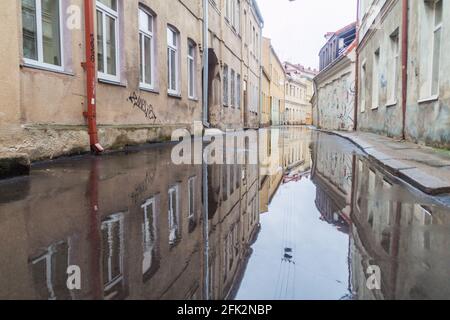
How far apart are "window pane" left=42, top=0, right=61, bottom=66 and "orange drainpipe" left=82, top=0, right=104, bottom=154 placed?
527mm

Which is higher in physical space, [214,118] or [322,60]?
[322,60]

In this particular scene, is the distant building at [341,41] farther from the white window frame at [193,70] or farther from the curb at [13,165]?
the curb at [13,165]

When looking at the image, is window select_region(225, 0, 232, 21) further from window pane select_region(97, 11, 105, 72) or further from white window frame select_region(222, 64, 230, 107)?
window pane select_region(97, 11, 105, 72)

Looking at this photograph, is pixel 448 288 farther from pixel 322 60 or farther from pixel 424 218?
pixel 322 60

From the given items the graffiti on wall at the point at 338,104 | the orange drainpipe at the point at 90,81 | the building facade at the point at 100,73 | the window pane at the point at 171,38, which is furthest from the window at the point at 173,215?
the graffiti on wall at the point at 338,104

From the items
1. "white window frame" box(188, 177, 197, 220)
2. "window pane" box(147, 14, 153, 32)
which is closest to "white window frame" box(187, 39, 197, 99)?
"window pane" box(147, 14, 153, 32)

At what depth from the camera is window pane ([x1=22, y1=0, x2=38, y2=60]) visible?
6.08 meters

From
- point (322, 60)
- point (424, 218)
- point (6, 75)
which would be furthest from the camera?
point (322, 60)

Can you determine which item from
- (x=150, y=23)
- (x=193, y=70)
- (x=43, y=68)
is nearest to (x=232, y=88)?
(x=193, y=70)

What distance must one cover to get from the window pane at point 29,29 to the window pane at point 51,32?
0.80ft

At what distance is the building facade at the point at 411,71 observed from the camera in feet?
27.1
